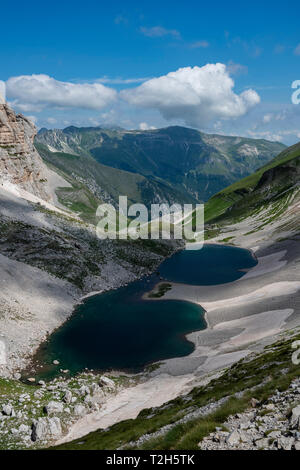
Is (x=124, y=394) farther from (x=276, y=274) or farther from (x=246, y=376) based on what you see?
(x=276, y=274)

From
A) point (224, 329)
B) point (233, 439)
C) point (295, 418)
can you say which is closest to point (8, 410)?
point (233, 439)

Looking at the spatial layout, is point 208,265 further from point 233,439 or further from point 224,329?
point 233,439

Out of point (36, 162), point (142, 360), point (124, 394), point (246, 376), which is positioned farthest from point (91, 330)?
point (36, 162)

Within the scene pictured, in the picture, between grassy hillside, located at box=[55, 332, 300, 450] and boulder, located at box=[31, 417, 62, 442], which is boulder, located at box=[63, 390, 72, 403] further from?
grassy hillside, located at box=[55, 332, 300, 450]

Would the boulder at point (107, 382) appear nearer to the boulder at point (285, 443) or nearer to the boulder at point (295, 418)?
the boulder at point (295, 418)

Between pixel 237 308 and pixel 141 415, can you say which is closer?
pixel 141 415

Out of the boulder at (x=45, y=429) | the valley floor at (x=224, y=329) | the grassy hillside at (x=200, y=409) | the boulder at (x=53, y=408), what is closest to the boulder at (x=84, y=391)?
the valley floor at (x=224, y=329)
